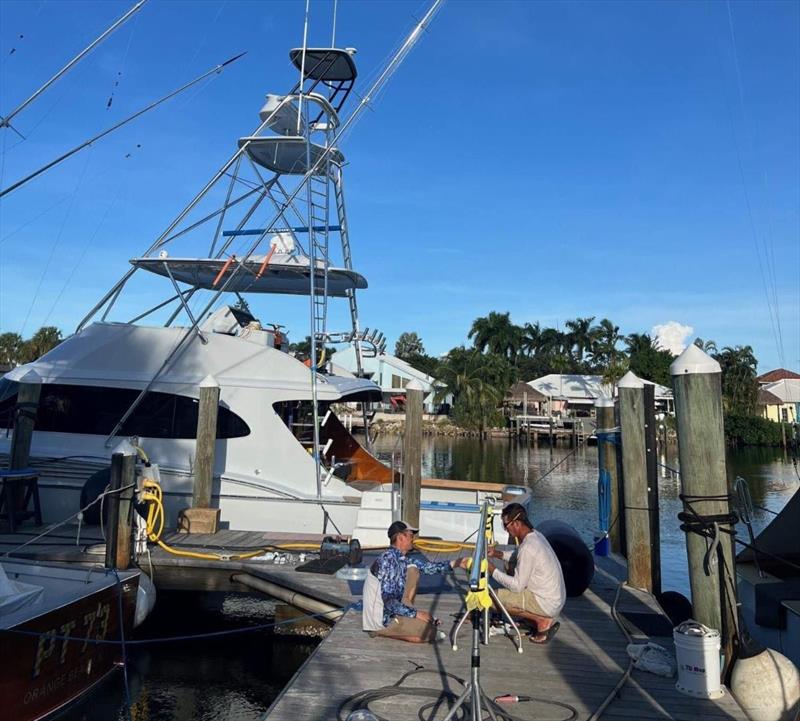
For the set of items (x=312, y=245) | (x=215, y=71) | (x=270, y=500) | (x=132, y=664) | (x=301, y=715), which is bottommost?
(x=132, y=664)

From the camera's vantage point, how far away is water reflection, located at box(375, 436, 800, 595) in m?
17.4

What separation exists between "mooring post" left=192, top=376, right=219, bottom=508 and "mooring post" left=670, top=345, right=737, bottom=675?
701 cm

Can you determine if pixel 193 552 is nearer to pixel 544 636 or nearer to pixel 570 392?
pixel 544 636

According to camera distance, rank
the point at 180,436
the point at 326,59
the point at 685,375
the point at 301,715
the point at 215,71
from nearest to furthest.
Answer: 1. the point at 301,715
2. the point at 685,375
3. the point at 215,71
4. the point at 180,436
5. the point at 326,59

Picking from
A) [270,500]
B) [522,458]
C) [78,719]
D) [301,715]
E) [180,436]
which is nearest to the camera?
[301,715]

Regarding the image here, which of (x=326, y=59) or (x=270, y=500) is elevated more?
(x=326, y=59)

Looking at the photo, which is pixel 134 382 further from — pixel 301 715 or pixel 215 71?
pixel 301 715

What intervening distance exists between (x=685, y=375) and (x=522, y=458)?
1408 inches

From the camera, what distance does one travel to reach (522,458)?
4028 cm

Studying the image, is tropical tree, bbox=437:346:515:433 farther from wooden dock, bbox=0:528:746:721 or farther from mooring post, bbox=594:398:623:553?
wooden dock, bbox=0:528:746:721

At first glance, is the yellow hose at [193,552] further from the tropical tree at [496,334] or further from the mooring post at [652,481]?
the tropical tree at [496,334]

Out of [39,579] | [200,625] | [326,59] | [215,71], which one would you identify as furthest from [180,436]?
[326,59]

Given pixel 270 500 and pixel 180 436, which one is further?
pixel 180 436

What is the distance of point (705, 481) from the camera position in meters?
5.19
